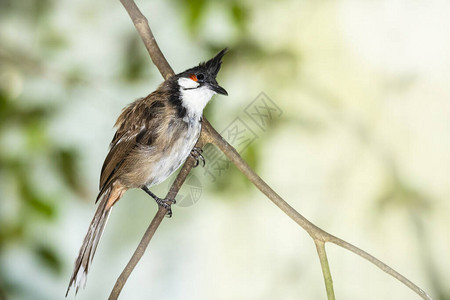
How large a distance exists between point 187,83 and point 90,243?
378mm

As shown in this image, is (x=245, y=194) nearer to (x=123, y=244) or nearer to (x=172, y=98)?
(x=123, y=244)

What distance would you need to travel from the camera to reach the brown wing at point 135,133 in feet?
3.72

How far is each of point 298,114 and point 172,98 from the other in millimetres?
511

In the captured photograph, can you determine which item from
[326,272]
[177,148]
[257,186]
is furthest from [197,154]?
[326,272]

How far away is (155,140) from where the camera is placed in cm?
113

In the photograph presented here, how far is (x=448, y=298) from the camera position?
146 centimetres

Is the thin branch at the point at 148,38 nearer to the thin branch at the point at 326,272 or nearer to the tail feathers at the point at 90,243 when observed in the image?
the tail feathers at the point at 90,243

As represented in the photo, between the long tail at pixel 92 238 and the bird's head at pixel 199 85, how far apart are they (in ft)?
0.84

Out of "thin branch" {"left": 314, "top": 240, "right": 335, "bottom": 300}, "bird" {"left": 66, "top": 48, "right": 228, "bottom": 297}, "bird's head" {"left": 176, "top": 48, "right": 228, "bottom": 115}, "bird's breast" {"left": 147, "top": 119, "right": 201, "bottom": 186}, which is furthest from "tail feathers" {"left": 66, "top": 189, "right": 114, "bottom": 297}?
"thin branch" {"left": 314, "top": 240, "right": 335, "bottom": 300}

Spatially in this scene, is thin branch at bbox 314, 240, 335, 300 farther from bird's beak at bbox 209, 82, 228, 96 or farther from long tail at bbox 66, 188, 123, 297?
long tail at bbox 66, 188, 123, 297

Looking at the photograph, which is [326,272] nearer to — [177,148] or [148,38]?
[177,148]

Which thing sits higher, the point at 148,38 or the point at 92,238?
the point at 148,38

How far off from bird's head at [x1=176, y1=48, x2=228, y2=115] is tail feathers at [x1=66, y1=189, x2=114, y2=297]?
26cm

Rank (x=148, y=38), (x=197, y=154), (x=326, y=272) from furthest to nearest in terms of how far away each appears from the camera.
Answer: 1. (x=197, y=154)
2. (x=148, y=38)
3. (x=326, y=272)
